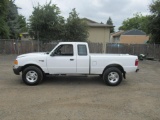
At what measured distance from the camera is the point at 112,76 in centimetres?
846

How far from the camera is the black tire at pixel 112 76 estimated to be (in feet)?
27.5

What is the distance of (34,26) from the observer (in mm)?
21797

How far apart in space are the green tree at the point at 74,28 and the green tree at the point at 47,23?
0.68 m

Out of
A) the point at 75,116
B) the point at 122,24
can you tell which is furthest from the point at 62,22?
the point at 122,24

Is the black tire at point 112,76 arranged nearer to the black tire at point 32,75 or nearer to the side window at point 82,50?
the side window at point 82,50

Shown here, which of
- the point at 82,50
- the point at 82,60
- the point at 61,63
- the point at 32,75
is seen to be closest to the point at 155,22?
the point at 82,50

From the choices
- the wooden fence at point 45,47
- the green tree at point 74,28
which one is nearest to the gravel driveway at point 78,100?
the wooden fence at point 45,47

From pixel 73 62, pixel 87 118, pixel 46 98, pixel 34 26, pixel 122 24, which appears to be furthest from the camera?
pixel 122 24

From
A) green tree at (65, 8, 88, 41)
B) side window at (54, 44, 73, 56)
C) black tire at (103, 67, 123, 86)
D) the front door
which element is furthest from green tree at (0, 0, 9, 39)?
black tire at (103, 67, 123, 86)

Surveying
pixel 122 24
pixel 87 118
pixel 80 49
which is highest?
pixel 122 24

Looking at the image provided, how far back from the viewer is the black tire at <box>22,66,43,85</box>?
8141mm

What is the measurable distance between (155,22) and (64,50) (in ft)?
52.6

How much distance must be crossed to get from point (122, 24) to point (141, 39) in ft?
131

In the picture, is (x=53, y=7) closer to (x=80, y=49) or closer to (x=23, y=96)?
(x=80, y=49)
